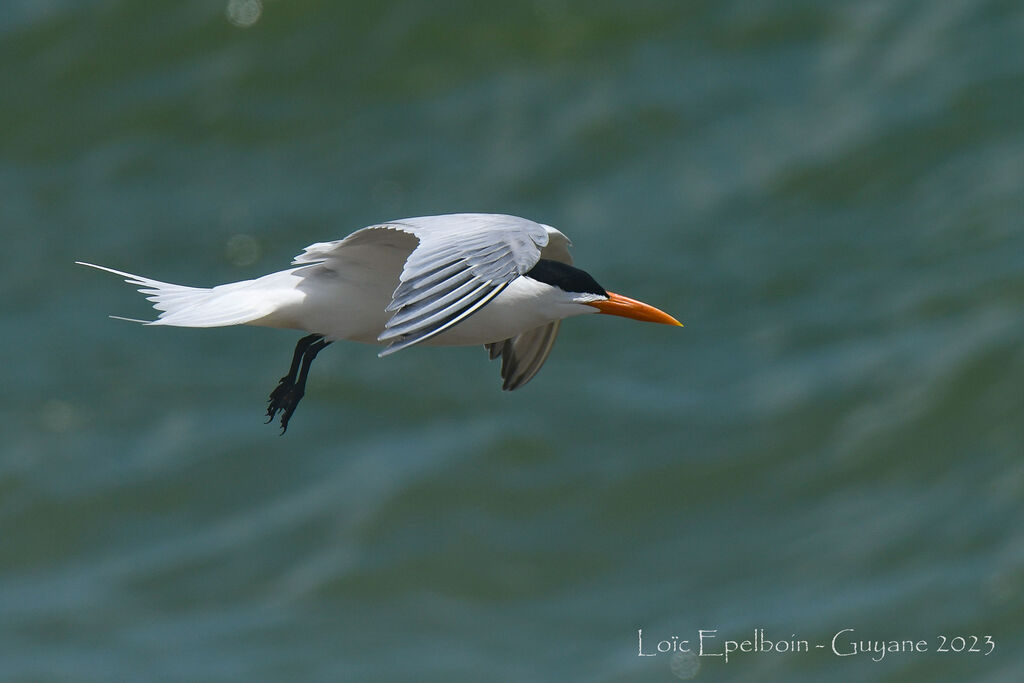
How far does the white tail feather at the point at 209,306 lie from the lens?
234 inches

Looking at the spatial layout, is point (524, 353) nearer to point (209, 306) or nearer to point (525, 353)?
point (525, 353)

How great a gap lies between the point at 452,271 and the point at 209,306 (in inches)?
54.8

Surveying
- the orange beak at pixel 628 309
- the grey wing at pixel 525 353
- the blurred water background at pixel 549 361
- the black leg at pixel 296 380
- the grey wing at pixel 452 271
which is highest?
the blurred water background at pixel 549 361

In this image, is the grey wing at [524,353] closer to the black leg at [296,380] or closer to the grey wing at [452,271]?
the black leg at [296,380]

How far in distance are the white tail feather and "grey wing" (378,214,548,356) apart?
2.60 ft

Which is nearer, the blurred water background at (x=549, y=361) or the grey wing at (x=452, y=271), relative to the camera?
the grey wing at (x=452, y=271)

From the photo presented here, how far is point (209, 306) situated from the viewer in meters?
6.14

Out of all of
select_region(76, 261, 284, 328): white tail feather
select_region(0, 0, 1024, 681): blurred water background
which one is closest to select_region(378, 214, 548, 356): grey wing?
select_region(76, 261, 284, 328): white tail feather

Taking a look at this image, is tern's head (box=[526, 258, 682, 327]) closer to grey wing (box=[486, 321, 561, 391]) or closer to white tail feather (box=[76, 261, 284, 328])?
grey wing (box=[486, 321, 561, 391])

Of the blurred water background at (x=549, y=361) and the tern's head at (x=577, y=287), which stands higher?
the blurred water background at (x=549, y=361)

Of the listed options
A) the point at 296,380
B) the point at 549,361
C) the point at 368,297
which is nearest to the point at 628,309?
the point at 368,297

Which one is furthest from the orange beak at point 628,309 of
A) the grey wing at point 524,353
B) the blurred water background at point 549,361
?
the blurred water background at point 549,361

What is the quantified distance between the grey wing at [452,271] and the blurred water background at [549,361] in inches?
436

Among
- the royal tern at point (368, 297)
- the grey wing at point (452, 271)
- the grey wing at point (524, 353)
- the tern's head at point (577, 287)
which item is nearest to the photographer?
the grey wing at point (452, 271)
